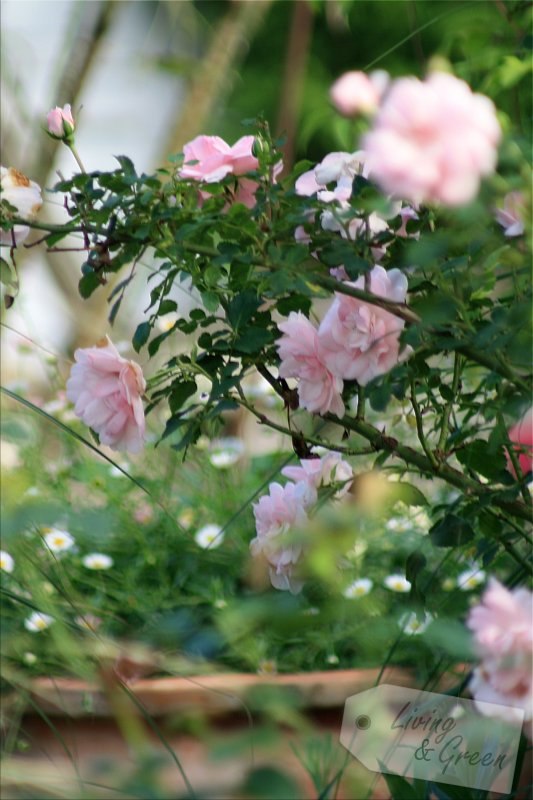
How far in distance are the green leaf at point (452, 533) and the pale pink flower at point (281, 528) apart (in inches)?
3.9

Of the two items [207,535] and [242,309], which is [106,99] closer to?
[207,535]

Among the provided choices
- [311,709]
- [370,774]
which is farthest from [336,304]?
[311,709]

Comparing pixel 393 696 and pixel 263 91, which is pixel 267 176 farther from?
pixel 263 91

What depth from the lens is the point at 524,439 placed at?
0.66 meters

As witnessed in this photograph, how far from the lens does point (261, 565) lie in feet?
2.31

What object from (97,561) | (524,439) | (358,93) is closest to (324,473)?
(524,439)

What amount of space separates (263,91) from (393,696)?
587cm

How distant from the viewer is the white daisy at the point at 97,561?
1397 millimetres

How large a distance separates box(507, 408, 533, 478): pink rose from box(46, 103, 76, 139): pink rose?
1.24 feet

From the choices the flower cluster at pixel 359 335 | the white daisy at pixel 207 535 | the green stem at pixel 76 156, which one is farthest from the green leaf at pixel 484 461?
the white daisy at pixel 207 535

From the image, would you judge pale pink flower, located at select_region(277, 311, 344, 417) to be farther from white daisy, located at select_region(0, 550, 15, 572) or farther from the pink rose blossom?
white daisy, located at select_region(0, 550, 15, 572)

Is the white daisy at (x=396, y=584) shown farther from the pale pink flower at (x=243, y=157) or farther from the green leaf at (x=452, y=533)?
the pale pink flower at (x=243, y=157)

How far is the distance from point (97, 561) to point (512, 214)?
1016 mm

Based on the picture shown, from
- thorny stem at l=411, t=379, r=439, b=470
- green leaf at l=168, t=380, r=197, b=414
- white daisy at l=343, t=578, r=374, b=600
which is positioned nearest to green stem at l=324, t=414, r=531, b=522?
thorny stem at l=411, t=379, r=439, b=470
